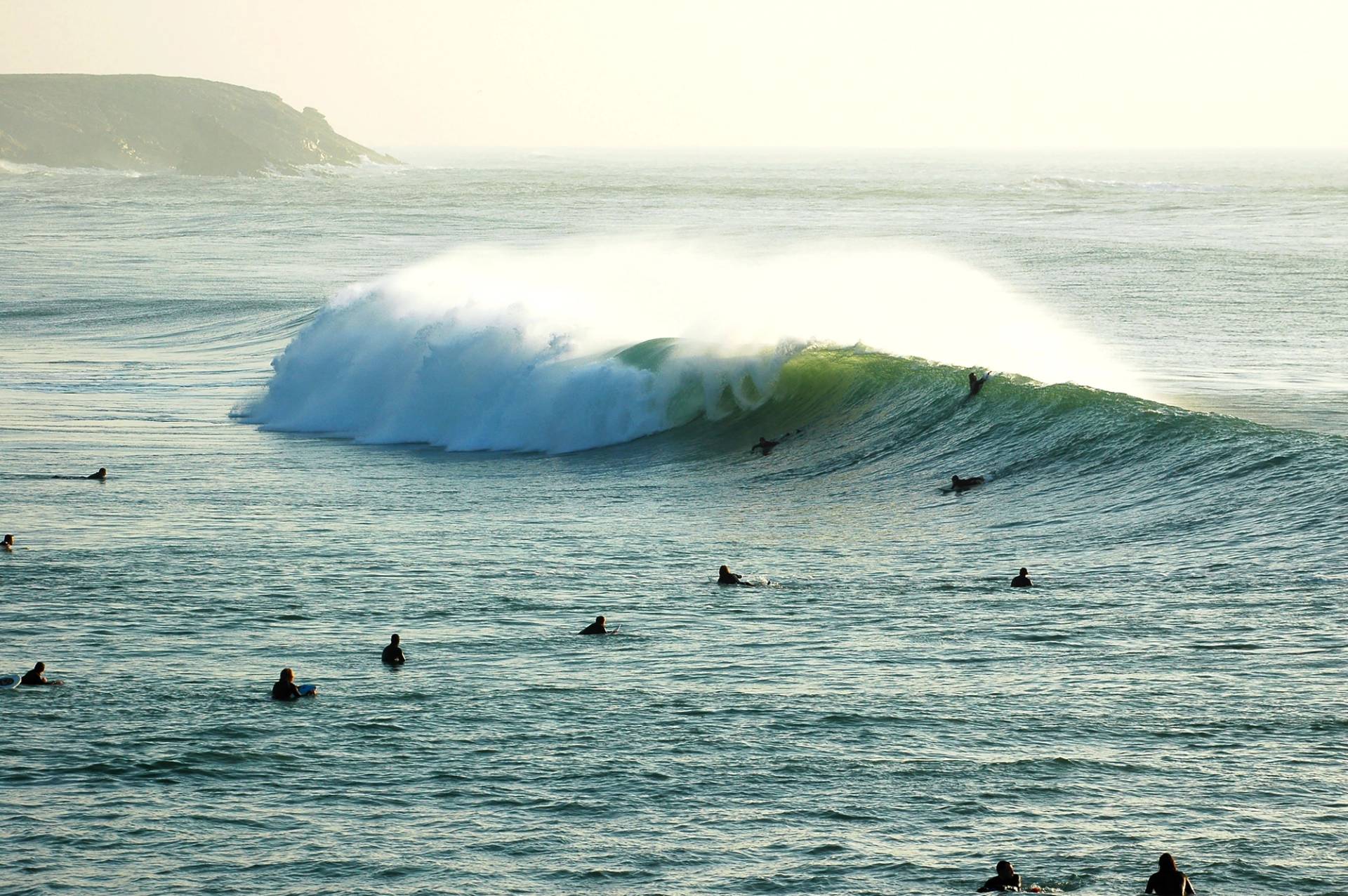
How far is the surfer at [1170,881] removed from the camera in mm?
10148

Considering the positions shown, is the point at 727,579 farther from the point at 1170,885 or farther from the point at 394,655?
the point at 1170,885

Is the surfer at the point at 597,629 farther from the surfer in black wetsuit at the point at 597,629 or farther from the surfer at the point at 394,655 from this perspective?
the surfer at the point at 394,655

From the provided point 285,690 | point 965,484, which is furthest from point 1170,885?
point 965,484

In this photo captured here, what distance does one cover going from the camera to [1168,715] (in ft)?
44.0

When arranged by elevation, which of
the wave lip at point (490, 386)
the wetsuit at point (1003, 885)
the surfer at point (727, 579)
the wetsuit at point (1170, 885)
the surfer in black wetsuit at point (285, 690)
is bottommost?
the wetsuit at point (1003, 885)

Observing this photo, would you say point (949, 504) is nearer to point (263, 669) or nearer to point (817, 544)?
point (817, 544)

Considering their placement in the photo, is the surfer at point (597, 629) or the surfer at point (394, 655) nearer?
the surfer at point (394, 655)

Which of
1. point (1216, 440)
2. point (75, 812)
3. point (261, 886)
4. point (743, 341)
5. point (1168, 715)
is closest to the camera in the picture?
point (261, 886)

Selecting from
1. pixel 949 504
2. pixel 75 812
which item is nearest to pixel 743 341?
pixel 949 504

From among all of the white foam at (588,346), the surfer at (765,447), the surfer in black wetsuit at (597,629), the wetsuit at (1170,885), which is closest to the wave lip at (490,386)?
the white foam at (588,346)

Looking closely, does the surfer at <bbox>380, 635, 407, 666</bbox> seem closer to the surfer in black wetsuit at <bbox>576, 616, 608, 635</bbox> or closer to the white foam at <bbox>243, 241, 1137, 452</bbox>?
the surfer in black wetsuit at <bbox>576, 616, 608, 635</bbox>

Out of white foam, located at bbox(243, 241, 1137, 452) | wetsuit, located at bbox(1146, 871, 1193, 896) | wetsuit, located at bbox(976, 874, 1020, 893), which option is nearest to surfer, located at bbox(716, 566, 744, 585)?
wetsuit, located at bbox(976, 874, 1020, 893)

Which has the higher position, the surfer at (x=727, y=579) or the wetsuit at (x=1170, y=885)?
the surfer at (x=727, y=579)

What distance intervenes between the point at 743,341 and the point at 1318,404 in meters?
11.4
